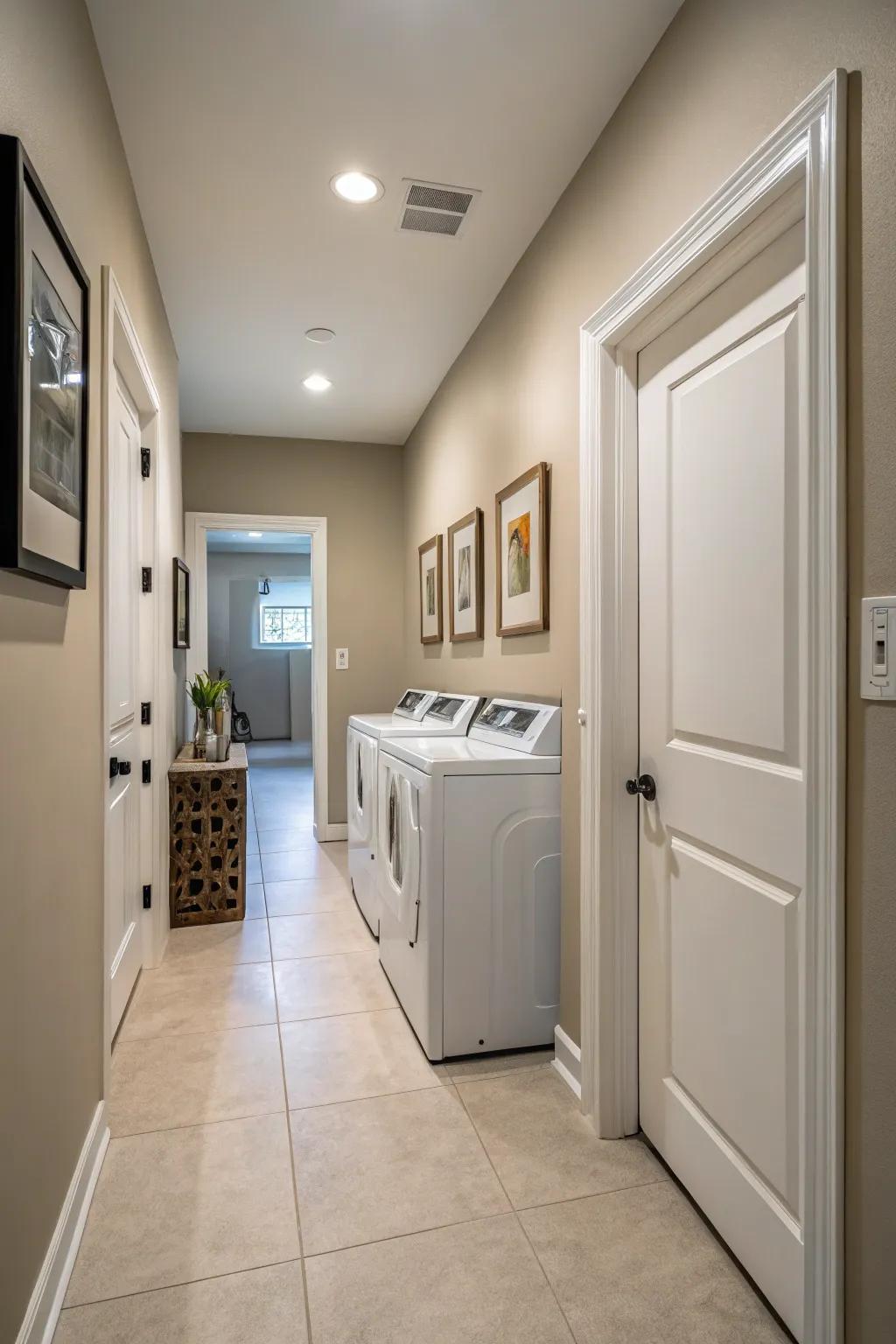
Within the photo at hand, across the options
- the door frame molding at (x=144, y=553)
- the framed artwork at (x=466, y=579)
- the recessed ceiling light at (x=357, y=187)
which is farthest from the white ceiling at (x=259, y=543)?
the recessed ceiling light at (x=357, y=187)

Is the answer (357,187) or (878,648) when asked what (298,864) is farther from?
(878,648)

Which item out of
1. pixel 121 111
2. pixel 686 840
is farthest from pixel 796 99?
pixel 121 111

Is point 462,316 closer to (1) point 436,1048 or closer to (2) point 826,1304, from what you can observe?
(1) point 436,1048

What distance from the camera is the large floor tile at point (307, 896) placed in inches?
140

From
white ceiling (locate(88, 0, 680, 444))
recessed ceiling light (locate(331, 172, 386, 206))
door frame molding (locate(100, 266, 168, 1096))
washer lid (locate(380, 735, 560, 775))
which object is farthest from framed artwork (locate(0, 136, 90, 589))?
washer lid (locate(380, 735, 560, 775))

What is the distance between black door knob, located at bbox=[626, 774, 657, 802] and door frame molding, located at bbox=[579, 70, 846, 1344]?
0.12 feet

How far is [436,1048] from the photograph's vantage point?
219cm

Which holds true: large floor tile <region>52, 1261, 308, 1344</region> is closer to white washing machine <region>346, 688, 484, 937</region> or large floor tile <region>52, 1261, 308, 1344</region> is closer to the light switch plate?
the light switch plate

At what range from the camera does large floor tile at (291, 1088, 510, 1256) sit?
1.57m

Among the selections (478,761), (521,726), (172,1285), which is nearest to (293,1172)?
(172,1285)

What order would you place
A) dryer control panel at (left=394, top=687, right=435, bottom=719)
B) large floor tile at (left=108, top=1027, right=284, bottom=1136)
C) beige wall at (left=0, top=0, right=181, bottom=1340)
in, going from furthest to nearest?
dryer control panel at (left=394, top=687, right=435, bottom=719) < large floor tile at (left=108, top=1027, right=284, bottom=1136) < beige wall at (left=0, top=0, right=181, bottom=1340)

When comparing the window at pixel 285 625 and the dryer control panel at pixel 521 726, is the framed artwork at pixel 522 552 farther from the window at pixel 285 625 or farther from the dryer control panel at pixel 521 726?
the window at pixel 285 625

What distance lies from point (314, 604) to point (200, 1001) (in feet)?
9.13

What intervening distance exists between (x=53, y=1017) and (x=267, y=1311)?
25.7 inches
